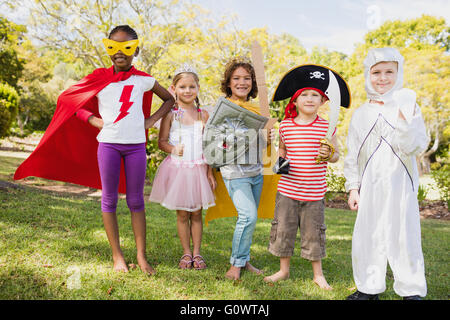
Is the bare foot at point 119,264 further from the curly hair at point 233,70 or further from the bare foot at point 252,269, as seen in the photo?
the curly hair at point 233,70

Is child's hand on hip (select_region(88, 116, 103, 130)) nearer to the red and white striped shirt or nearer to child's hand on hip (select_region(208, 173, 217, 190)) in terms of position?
child's hand on hip (select_region(208, 173, 217, 190))

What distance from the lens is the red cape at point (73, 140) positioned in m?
3.64

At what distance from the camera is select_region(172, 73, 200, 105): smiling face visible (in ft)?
12.6

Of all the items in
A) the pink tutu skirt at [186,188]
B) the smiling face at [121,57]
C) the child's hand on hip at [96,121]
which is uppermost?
the smiling face at [121,57]

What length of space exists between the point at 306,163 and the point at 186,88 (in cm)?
144

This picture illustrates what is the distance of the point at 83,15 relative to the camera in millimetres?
13781

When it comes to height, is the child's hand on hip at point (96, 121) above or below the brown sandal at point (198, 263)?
above

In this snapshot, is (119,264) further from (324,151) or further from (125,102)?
(324,151)

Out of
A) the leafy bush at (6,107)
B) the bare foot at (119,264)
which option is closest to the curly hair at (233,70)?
the bare foot at (119,264)

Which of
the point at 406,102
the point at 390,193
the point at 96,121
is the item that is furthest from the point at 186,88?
the point at 390,193

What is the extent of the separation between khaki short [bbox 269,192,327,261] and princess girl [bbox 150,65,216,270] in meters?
0.75

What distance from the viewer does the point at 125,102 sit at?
3549 millimetres

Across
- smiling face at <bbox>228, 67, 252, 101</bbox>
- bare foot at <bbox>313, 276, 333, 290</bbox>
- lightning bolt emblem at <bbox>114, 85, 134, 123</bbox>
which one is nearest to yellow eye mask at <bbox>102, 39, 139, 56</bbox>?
lightning bolt emblem at <bbox>114, 85, 134, 123</bbox>

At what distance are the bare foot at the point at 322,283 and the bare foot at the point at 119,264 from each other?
5.94 ft
